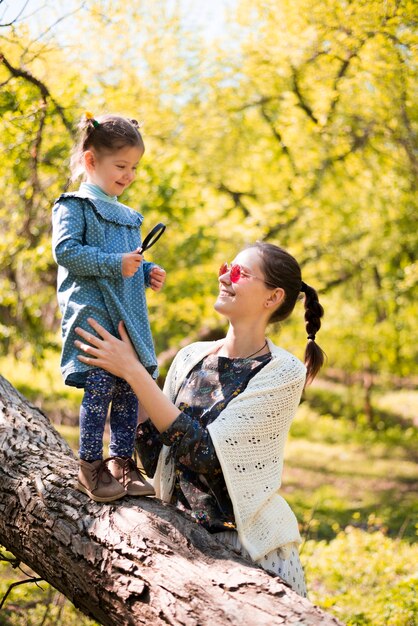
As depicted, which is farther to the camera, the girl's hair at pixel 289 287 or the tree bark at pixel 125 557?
the girl's hair at pixel 289 287

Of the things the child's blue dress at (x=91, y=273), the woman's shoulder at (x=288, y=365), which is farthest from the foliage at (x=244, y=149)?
the woman's shoulder at (x=288, y=365)

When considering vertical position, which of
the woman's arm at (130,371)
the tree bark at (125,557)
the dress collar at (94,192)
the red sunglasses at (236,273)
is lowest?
the tree bark at (125,557)

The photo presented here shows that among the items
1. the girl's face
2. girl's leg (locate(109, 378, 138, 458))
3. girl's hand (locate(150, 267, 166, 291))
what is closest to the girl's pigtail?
girl's hand (locate(150, 267, 166, 291))

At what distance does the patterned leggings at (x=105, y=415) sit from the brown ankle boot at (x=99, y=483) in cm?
3

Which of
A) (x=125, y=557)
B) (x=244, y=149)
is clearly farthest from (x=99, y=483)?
(x=244, y=149)

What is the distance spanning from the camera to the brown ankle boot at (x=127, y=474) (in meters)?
2.46

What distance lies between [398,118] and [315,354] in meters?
5.18

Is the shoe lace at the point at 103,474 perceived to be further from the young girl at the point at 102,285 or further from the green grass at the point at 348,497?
the green grass at the point at 348,497

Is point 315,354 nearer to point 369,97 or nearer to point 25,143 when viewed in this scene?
point 25,143

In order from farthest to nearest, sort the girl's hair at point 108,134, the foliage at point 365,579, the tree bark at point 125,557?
1. the foliage at point 365,579
2. the girl's hair at point 108,134
3. the tree bark at point 125,557

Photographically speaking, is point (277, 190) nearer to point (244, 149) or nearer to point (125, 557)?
point (244, 149)

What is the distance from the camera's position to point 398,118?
7.43 m

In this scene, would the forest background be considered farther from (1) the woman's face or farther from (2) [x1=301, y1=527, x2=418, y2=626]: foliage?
(1) the woman's face

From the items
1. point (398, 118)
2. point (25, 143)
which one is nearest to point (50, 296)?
point (25, 143)
